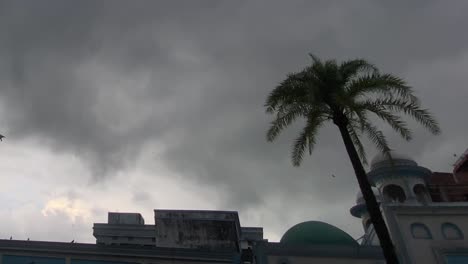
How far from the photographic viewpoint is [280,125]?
67.9 ft

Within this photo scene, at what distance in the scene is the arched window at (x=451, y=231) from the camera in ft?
89.6

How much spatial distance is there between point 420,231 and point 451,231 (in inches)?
76.0

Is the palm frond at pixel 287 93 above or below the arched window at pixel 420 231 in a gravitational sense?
above

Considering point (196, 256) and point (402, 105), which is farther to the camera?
point (196, 256)

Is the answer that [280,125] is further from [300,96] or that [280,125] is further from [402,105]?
[402,105]

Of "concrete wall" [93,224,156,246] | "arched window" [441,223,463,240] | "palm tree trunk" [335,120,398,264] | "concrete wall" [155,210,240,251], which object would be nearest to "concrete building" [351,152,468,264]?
"arched window" [441,223,463,240]

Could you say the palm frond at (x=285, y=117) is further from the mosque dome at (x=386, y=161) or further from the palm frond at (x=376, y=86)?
the mosque dome at (x=386, y=161)

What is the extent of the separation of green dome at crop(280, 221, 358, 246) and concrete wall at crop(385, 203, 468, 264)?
2.82 metres

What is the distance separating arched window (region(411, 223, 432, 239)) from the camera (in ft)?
89.7

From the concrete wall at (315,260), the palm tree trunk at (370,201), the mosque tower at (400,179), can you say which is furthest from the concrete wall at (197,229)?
the palm tree trunk at (370,201)

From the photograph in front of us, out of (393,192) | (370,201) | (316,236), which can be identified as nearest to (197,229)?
(316,236)

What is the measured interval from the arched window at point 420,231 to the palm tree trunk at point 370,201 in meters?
11.2

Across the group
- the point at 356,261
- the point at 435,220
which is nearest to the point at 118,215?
the point at 356,261

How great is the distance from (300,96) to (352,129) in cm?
281
